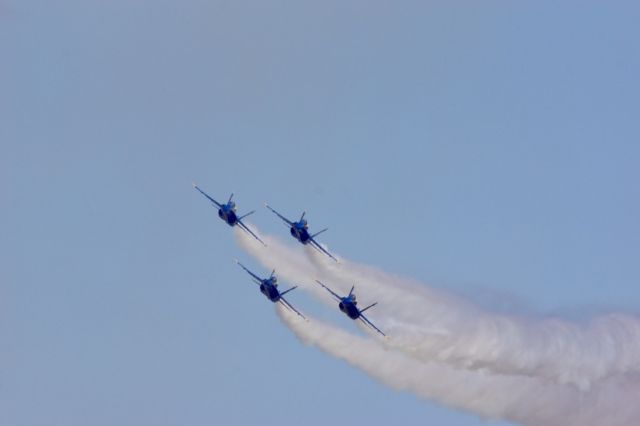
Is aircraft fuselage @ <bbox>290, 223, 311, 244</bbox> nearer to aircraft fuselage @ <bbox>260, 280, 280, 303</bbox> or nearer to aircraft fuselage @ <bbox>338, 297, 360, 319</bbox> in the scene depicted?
aircraft fuselage @ <bbox>260, 280, 280, 303</bbox>

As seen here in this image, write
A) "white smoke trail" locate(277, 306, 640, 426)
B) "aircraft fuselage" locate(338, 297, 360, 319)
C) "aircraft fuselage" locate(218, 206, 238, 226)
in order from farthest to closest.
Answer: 1. "aircraft fuselage" locate(218, 206, 238, 226)
2. "white smoke trail" locate(277, 306, 640, 426)
3. "aircraft fuselage" locate(338, 297, 360, 319)

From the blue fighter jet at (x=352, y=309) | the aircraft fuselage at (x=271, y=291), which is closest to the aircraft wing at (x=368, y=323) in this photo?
the blue fighter jet at (x=352, y=309)

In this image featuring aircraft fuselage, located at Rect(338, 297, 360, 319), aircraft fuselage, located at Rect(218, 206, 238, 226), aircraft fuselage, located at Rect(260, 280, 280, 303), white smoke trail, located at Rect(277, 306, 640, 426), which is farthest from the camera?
aircraft fuselage, located at Rect(218, 206, 238, 226)

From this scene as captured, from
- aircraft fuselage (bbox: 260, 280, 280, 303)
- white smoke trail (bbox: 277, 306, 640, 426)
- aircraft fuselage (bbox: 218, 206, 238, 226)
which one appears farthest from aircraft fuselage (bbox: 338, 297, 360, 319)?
aircraft fuselage (bbox: 218, 206, 238, 226)

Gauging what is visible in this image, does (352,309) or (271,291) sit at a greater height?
(271,291)

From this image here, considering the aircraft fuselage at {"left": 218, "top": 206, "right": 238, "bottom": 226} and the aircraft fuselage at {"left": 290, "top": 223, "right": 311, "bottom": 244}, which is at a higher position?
the aircraft fuselage at {"left": 218, "top": 206, "right": 238, "bottom": 226}

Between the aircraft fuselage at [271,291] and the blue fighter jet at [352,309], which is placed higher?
the aircraft fuselage at [271,291]

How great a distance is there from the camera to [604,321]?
8350 centimetres

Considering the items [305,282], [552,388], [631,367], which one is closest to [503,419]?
[552,388]

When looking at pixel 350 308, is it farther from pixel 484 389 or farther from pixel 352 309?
pixel 484 389

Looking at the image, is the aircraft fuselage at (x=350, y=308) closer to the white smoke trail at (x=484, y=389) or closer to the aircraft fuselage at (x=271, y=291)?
the white smoke trail at (x=484, y=389)

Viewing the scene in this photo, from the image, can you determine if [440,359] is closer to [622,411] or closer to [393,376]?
[393,376]

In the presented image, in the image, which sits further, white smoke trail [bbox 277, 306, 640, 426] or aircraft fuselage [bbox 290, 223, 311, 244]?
aircraft fuselage [bbox 290, 223, 311, 244]

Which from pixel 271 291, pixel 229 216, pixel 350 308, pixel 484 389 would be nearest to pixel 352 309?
pixel 350 308
